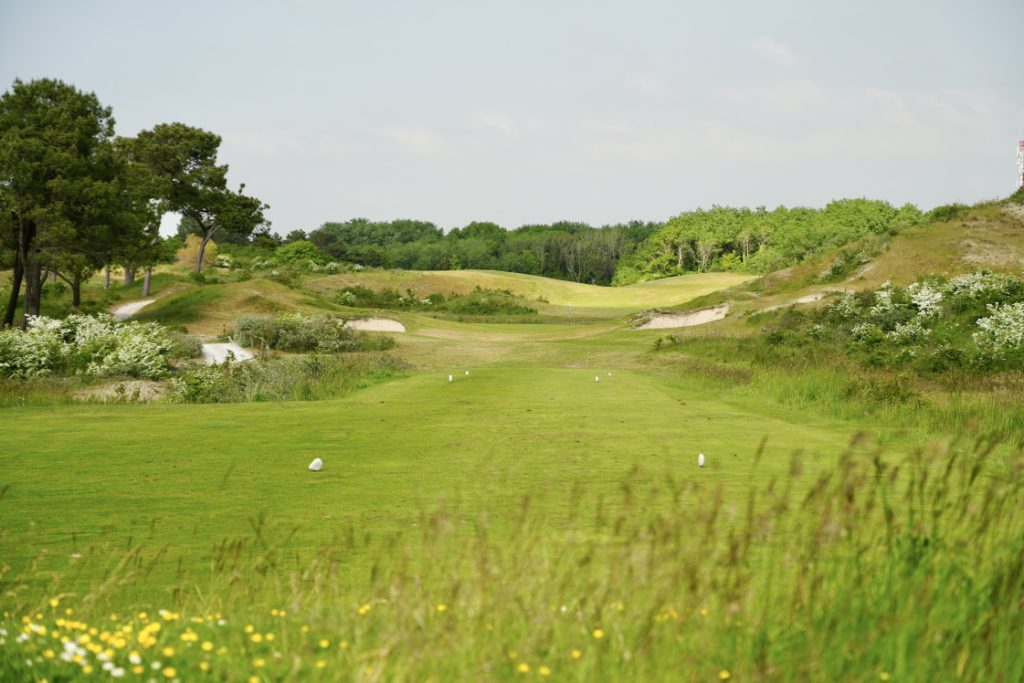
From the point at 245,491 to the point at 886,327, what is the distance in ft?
94.5

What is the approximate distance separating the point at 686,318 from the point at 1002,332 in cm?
2828

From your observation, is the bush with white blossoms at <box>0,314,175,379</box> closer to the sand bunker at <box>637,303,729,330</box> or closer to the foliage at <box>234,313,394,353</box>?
the foliage at <box>234,313,394,353</box>

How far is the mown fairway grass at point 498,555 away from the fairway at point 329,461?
5 centimetres

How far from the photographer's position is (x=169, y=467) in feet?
31.6

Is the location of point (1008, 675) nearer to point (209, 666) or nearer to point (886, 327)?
point (209, 666)

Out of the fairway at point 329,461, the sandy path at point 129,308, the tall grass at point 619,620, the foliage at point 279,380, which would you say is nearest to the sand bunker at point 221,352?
the foliage at point 279,380

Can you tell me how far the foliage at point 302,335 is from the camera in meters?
38.8

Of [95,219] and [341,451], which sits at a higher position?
[95,219]

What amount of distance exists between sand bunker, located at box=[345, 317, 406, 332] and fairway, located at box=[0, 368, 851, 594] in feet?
105

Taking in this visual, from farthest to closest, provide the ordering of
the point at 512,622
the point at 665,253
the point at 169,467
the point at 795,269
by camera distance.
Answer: the point at 665,253 → the point at 795,269 → the point at 169,467 → the point at 512,622

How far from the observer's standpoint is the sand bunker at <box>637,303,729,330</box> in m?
50.6

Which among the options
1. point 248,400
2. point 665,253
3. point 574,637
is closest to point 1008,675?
point 574,637

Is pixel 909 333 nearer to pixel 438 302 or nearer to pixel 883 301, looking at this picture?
pixel 883 301

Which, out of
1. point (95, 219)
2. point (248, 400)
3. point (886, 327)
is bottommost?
point (248, 400)
